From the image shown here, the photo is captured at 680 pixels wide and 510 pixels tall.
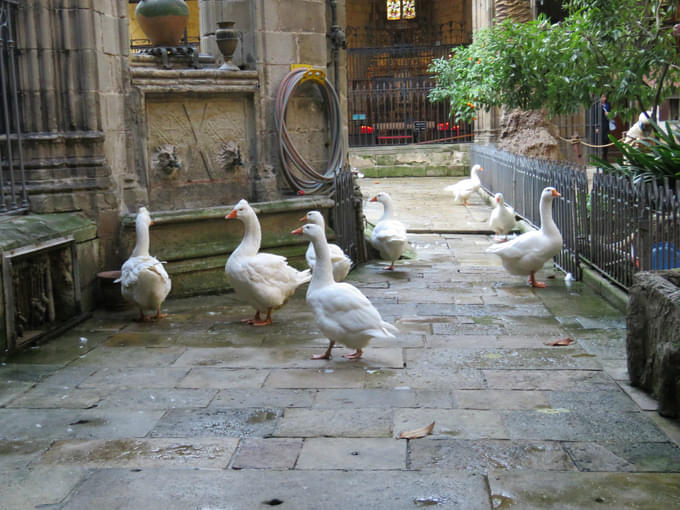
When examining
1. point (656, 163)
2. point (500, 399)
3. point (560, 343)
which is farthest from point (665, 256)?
point (500, 399)

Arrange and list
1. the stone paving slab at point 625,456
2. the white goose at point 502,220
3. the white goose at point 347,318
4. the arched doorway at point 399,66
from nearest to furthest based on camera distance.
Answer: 1. the stone paving slab at point 625,456
2. the white goose at point 347,318
3. the white goose at point 502,220
4. the arched doorway at point 399,66

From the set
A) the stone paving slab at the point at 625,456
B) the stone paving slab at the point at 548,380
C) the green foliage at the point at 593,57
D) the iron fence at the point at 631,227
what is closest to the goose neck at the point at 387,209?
the iron fence at the point at 631,227

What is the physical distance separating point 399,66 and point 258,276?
23.9 metres

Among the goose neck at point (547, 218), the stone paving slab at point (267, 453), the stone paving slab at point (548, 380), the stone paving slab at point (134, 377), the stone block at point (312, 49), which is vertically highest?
the stone block at point (312, 49)

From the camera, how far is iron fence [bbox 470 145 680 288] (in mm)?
6688

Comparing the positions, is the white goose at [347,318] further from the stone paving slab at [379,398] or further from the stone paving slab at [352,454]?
the stone paving slab at [352,454]

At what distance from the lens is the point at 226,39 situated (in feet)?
28.3

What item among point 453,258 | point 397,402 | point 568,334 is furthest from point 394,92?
point 397,402

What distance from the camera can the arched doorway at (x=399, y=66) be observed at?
25297 mm

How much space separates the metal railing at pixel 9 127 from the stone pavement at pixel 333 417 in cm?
129

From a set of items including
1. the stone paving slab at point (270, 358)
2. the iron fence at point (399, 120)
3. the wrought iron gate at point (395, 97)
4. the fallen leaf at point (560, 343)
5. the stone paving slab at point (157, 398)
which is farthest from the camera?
the wrought iron gate at point (395, 97)

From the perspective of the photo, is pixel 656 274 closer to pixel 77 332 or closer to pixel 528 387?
pixel 528 387

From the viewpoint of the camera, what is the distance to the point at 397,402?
5082 mm

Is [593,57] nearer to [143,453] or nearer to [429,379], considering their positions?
[429,379]
